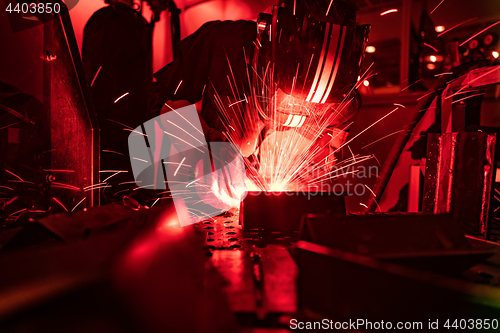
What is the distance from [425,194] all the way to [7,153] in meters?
1.54

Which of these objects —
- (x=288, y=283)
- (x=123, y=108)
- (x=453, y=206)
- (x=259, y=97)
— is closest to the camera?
(x=288, y=283)

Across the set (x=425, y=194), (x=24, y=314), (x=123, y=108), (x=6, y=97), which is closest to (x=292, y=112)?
(x=425, y=194)

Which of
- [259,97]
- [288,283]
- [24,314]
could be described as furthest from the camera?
[259,97]

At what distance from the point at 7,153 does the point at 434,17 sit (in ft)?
8.48

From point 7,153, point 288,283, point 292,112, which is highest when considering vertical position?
point 292,112

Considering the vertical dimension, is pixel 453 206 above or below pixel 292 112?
below

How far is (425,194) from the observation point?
1074 millimetres

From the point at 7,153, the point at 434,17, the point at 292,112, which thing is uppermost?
the point at 434,17

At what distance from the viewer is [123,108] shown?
1.75m

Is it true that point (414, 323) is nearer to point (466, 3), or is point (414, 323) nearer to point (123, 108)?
point (123, 108)

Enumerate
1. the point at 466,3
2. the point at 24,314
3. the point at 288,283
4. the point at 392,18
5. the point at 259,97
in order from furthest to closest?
the point at 392,18 → the point at 466,3 → the point at 259,97 → the point at 288,283 → the point at 24,314

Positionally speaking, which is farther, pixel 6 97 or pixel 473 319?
pixel 6 97

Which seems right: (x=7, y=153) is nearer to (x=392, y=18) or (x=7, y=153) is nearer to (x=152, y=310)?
(x=152, y=310)

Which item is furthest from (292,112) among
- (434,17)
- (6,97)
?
(434,17)
